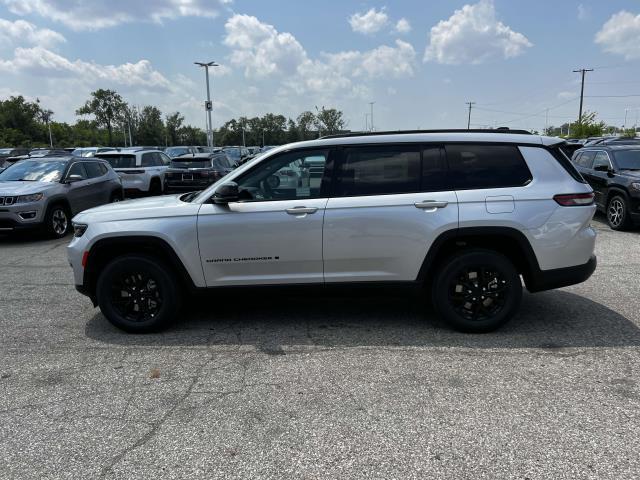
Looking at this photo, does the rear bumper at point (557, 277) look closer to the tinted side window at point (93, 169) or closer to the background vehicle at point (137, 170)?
the tinted side window at point (93, 169)

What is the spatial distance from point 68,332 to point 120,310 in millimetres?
631

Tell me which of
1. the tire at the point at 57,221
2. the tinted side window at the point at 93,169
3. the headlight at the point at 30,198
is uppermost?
the tinted side window at the point at 93,169

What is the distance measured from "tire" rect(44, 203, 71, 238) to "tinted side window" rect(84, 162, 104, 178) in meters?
1.33

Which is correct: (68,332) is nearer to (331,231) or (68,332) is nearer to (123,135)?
(331,231)

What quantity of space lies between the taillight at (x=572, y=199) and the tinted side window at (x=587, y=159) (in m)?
8.17

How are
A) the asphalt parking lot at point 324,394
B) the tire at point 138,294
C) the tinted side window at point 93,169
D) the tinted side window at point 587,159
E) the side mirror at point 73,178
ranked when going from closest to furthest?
the asphalt parking lot at point 324,394
the tire at point 138,294
the side mirror at point 73,178
the tinted side window at point 93,169
the tinted side window at point 587,159

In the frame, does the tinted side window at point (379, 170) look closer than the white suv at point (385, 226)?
No

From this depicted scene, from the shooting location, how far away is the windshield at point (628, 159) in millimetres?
10547

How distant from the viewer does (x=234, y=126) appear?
89188mm

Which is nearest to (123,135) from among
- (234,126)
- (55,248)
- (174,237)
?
(234,126)

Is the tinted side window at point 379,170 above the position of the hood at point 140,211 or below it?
above

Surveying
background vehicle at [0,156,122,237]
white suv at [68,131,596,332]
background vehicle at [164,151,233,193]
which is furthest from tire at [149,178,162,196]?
white suv at [68,131,596,332]

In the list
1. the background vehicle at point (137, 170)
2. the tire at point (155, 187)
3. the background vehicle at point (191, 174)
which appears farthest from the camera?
the tire at point (155, 187)

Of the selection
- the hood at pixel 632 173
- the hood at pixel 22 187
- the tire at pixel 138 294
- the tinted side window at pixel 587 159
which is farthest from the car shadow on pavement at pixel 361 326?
the tinted side window at pixel 587 159
